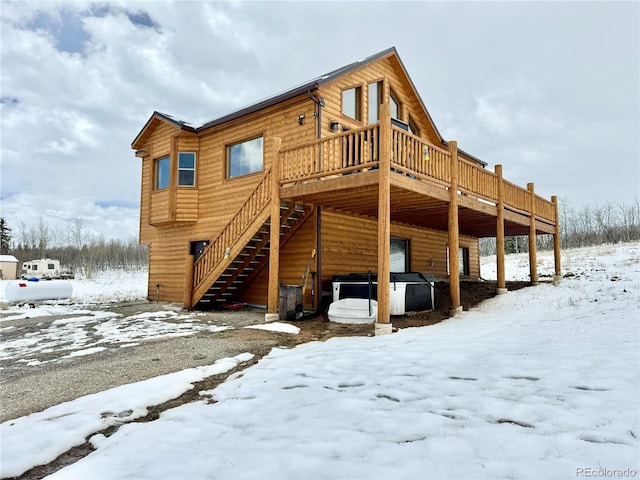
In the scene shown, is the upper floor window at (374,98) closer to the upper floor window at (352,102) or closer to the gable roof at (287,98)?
the upper floor window at (352,102)

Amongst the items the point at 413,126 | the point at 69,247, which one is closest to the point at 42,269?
the point at 69,247

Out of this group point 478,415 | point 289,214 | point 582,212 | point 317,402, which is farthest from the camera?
point 582,212

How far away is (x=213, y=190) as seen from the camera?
1255 cm

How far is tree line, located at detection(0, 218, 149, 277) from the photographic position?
47.6 metres

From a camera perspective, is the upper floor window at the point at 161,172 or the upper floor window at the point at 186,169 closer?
the upper floor window at the point at 186,169

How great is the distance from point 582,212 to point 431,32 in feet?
145

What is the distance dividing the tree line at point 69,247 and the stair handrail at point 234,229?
41.5 m

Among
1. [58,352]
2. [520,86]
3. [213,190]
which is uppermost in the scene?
[520,86]

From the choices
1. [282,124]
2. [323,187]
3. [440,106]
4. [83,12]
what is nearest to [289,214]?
[323,187]

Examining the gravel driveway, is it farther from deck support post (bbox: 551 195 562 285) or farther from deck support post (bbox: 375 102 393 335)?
deck support post (bbox: 551 195 562 285)

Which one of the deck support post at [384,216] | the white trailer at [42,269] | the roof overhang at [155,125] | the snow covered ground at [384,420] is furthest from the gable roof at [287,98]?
the white trailer at [42,269]

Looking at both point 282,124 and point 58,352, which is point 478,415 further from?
point 282,124

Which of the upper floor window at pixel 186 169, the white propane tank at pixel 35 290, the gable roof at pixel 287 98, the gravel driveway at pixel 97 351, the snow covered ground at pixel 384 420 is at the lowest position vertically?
the gravel driveway at pixel 97 351

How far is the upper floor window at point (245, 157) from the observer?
1159cm
